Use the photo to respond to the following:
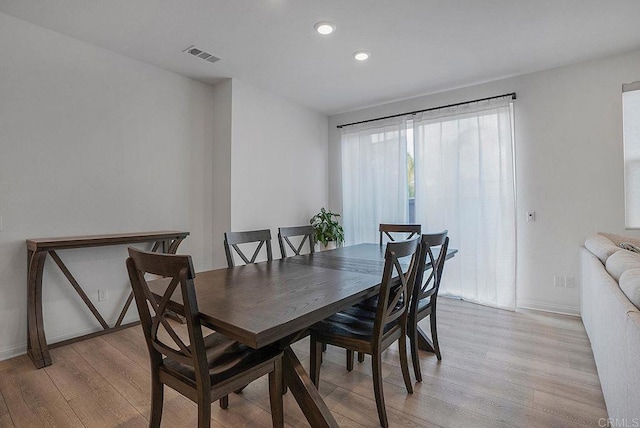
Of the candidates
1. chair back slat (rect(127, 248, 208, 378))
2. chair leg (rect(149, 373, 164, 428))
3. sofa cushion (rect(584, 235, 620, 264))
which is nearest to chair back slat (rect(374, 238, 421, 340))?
chair back slat (rect(127, 248, 208, 378))

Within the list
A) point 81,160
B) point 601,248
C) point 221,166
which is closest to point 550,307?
point 601,248

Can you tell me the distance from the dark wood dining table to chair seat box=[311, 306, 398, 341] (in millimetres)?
173

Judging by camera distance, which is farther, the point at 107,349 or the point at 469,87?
the point at 469,87

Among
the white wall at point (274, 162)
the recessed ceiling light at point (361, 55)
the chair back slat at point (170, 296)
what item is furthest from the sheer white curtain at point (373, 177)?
the chair back slat at point (170, 296)

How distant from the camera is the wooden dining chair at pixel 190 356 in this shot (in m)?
1.22

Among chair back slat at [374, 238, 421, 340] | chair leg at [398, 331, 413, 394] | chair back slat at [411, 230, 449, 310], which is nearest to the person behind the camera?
chair back slat at [374, 238, 421, 340]

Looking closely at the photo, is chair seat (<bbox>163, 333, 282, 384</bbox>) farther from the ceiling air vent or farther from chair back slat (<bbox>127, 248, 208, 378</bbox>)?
the ceiling air vent

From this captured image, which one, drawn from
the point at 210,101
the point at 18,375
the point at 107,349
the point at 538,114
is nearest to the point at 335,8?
the point at 210,101

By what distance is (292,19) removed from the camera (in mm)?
2525

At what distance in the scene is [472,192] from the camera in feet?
12.6

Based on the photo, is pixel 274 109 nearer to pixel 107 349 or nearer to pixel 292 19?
pixel 292 19

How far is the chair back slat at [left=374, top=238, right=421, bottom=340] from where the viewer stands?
1640mm

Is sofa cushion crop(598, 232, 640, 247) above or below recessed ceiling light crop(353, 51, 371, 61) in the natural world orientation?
below

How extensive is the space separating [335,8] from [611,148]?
2.98 metres
